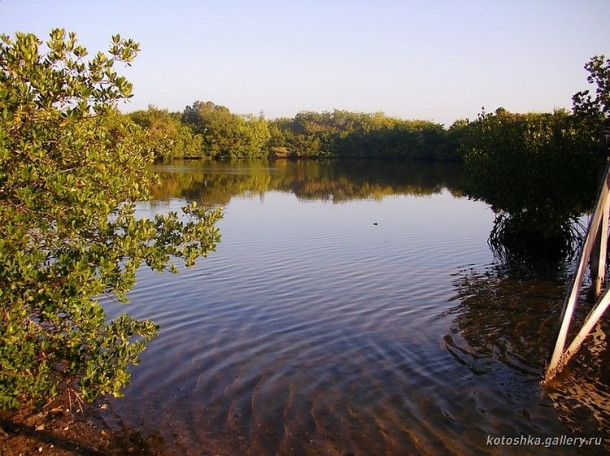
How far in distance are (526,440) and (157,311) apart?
28.1ft

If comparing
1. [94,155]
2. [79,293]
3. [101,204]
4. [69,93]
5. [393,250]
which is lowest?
[393,250]

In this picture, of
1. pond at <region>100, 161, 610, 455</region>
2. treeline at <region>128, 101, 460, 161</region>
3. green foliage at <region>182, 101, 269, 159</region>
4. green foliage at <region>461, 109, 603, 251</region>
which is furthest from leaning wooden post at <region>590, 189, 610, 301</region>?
green foliage at <region>182, 101, 269, 159</region>

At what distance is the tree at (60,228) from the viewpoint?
566cm

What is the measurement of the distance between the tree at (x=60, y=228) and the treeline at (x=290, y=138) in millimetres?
90703

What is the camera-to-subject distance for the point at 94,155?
6.23 meters

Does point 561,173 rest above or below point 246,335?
above

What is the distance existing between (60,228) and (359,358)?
5.88m

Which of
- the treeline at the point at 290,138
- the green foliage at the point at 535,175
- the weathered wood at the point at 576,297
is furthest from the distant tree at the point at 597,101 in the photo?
the treeline at the point at 290,138

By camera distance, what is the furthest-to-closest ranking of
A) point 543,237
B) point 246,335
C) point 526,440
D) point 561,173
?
1. point 543,237
2. point 561,173
3. point 246,335
4. point 526,440

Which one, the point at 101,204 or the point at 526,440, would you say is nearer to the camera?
the point at 101,204

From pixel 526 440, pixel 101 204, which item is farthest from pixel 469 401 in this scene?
pixel 101 204

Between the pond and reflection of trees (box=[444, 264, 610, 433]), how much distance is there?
36mm

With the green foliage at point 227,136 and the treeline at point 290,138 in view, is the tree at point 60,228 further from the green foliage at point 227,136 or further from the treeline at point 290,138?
the green foliage at point 227,136

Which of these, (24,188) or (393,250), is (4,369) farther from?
(393,250)
